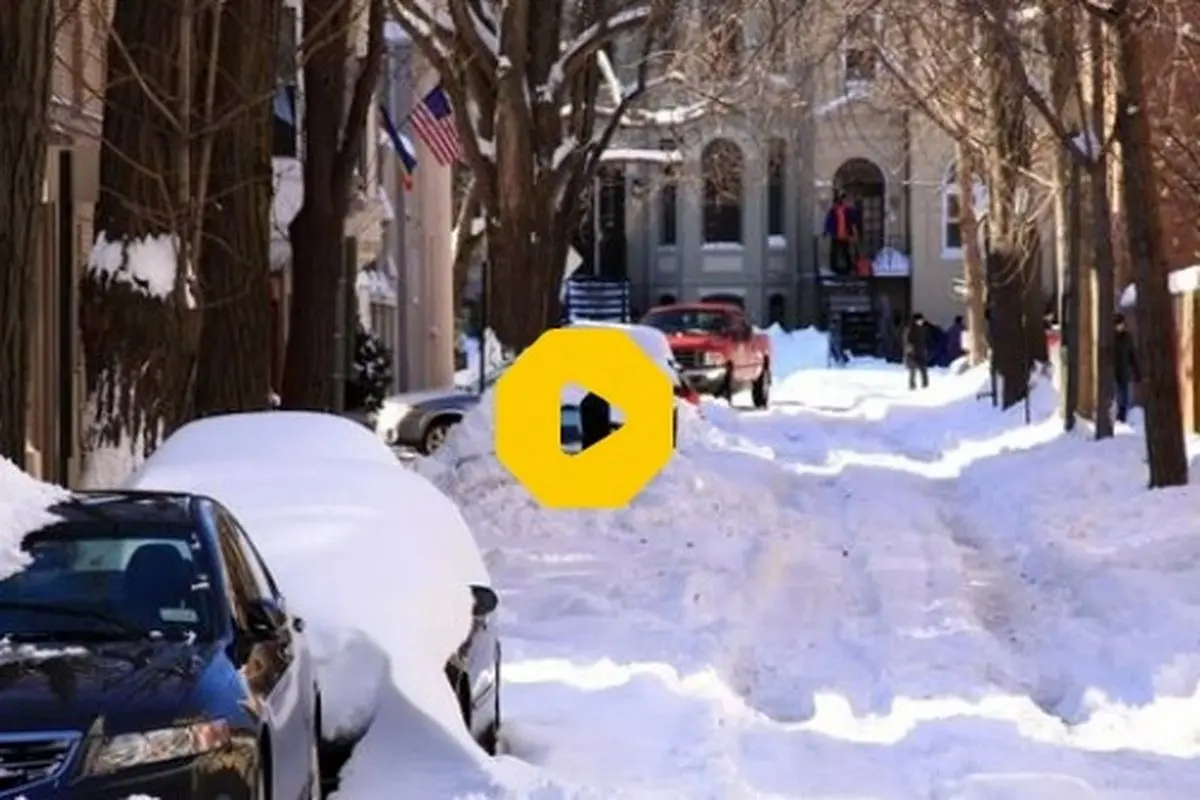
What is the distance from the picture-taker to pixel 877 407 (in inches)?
1806

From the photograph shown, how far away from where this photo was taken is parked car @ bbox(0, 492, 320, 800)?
6410 mm

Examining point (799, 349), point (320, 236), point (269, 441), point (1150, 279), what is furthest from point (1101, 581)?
point (799, 349)

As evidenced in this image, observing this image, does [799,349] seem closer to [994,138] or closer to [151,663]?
[994,138]

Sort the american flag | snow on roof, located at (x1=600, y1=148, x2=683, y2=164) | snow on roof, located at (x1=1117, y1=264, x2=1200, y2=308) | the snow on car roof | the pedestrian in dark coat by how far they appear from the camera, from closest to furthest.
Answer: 1. the snow on car roof
2. snow on roof, located at (x1=1117, y1=264, x2=1200, y2=308)
3. the pedestrian in dark coat
4. the american flag
5. snow on roof, located at (x1=600, y1=148, x2=683, y2=164)

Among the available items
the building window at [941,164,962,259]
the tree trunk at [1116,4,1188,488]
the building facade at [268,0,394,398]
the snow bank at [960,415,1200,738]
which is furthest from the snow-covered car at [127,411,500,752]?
the building window at [941,164,962,259]

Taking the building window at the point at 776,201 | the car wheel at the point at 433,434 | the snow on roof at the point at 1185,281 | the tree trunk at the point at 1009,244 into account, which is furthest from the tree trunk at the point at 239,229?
the building window at the point at 776,201

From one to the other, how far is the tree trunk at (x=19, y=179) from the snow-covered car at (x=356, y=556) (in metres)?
0.75

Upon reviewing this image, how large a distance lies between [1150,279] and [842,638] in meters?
8.26

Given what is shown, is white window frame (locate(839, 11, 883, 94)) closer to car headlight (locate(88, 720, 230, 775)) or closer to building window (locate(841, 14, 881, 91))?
building window (locate(841, 14, 881, 91))

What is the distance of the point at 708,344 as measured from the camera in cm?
4528

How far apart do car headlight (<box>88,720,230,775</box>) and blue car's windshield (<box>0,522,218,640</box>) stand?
89 centimetres

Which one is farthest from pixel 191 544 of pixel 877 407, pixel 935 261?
pixel 935 261

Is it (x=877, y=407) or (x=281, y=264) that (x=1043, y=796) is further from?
(x=877, y=407)

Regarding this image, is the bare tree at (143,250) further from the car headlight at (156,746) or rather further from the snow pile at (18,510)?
the car headlight at (156,746)
